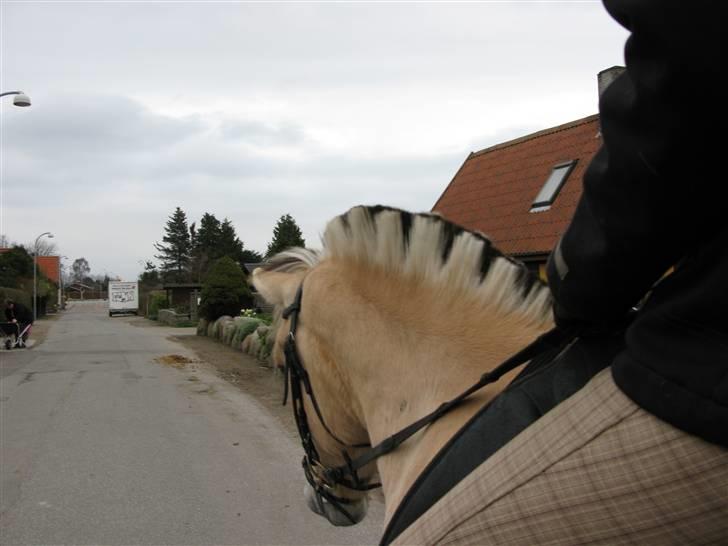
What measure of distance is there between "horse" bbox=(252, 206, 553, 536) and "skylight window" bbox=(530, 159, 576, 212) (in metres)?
13.3

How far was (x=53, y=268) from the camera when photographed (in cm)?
9456

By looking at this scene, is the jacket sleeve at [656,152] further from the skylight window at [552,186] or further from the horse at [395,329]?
the skylight window at [552,186]

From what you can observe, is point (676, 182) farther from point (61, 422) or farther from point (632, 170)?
point (61, 422)

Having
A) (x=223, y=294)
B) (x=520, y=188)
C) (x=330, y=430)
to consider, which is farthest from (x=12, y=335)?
(x=330, y=430)

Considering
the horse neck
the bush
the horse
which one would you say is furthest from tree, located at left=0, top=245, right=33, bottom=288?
the horse neck

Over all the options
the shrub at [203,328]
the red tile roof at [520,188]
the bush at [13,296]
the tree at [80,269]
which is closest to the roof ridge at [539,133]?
the red tile roof at [520,188]

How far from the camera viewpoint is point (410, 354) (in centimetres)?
180

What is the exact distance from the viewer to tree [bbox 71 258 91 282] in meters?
135

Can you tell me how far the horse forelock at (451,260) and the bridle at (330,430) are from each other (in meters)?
0.26

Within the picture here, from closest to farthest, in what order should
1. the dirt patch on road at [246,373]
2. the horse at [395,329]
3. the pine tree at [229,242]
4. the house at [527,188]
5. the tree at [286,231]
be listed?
the horse at [395,329]
the dirt patch on road at [246,373]
the house at [527,188]
the tree at [286,231]
the pine tree at [229,242]

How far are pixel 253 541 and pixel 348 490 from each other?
2672mm

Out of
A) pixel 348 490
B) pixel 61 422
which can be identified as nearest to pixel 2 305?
pixel 61 422

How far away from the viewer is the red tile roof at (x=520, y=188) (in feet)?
47.0

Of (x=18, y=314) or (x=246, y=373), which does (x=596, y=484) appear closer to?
(x=246, y=373)
